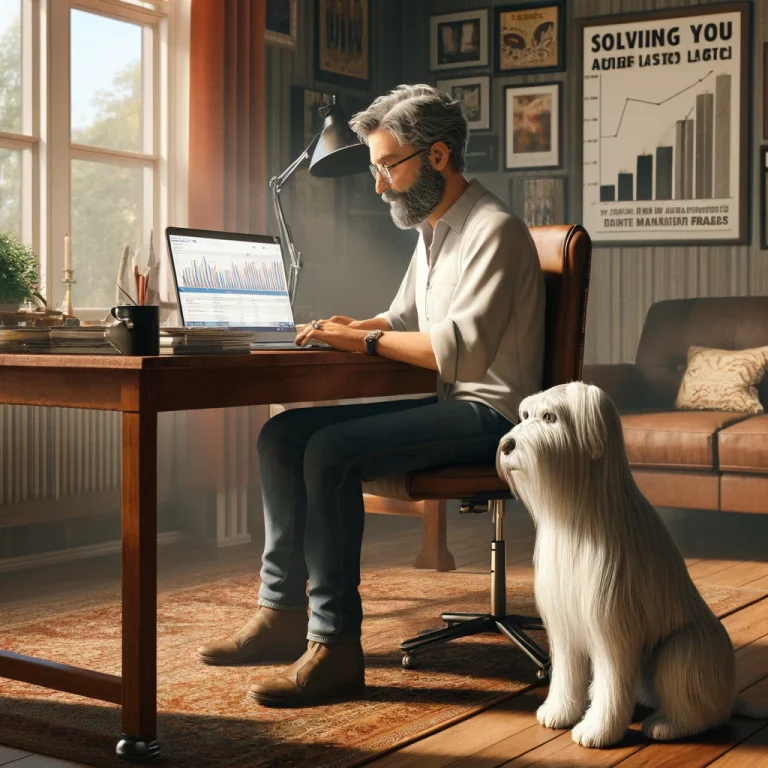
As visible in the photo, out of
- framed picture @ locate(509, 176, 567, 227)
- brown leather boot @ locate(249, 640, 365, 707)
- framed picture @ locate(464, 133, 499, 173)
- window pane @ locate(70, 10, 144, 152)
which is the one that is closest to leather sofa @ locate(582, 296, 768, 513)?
framed picture @ locate(509, 176, 567, 227)

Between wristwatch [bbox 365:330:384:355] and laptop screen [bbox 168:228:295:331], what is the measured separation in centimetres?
46

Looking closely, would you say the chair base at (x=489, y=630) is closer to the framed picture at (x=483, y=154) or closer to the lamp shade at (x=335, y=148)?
the lamp shade at (x=335, y=148)

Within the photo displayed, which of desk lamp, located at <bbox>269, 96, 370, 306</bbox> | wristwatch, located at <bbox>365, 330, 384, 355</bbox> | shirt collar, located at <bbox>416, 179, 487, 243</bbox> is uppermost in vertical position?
desk lamp, located at <bbox>269, 96, 370, 306</bbox>

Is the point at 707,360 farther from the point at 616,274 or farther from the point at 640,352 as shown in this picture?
the point at 616,274

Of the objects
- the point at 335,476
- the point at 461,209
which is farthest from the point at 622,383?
the point at 335,476

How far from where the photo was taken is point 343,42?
5301 millimetres

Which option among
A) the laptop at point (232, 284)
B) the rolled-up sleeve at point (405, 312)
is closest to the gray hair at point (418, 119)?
the rolled-up sleeve at point (405, 312)

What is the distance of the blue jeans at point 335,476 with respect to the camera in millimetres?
Result: 2281

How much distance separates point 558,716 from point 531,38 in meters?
4.11

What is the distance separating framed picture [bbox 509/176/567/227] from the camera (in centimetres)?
556

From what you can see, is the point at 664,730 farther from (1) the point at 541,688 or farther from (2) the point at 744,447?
(2) the point at 744,447

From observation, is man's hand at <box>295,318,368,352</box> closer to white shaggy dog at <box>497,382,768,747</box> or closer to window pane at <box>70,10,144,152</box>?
white shaggy dog at <box>497,382,768,747</box>

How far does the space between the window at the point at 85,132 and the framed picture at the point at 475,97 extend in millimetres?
1835

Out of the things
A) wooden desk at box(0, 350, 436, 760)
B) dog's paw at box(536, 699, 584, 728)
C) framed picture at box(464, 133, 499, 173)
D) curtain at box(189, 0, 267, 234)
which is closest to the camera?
wooden desk at box(0, 350, 436, 760)
